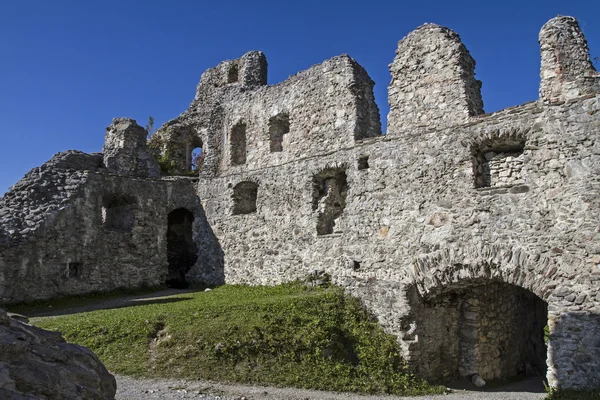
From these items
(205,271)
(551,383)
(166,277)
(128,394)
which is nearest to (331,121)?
(205,271)

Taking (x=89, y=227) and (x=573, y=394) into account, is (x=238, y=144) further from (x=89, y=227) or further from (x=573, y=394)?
(x=573, y=394)

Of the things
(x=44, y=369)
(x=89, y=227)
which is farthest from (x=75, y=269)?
(x=44, y=369)

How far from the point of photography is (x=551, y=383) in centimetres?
980

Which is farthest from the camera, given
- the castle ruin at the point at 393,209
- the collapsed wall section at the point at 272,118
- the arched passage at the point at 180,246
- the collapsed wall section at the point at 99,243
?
the arched passage at the point at 180,246

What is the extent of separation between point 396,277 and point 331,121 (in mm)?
5903

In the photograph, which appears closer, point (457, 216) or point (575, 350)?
point (575, 350)

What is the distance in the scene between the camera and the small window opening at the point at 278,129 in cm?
1861

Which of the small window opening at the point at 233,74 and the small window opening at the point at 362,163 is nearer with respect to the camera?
the small window opening at the point at 362,163

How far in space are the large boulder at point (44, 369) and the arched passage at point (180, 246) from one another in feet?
45.7

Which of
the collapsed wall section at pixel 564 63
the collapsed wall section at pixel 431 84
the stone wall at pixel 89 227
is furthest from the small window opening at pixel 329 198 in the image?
the collapsed wall section at pixel 564 63

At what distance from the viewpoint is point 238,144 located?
66.5 ft

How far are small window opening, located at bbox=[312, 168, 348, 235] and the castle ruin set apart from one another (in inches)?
1.9

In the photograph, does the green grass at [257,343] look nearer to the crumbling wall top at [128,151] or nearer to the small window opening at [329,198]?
the small window opening at [329,198]

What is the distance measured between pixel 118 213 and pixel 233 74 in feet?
28.2
